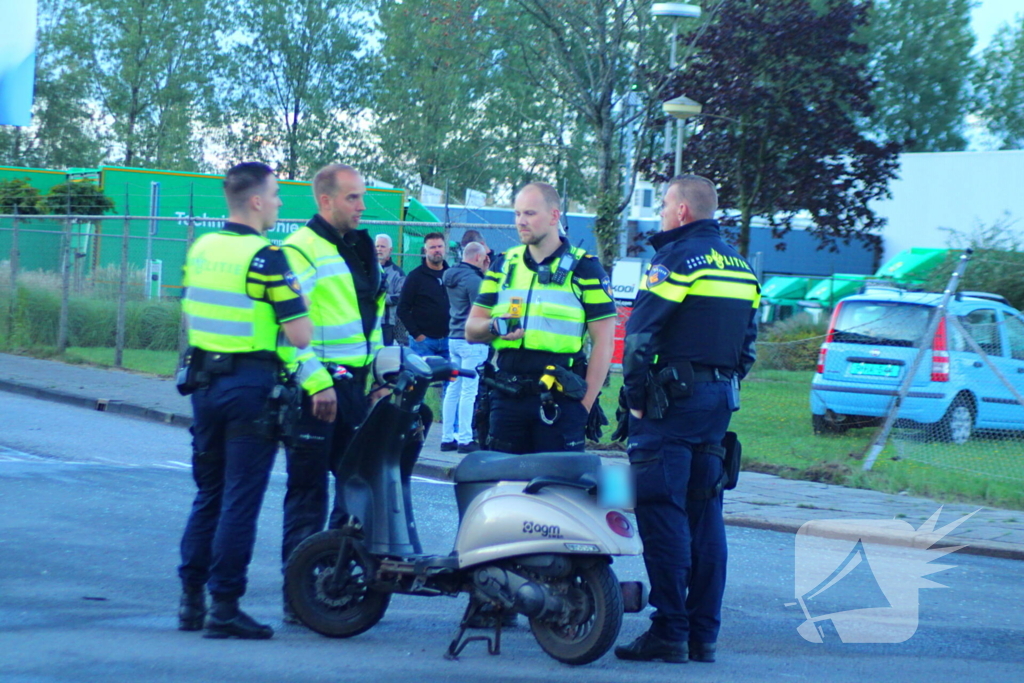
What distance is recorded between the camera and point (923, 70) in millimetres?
57781

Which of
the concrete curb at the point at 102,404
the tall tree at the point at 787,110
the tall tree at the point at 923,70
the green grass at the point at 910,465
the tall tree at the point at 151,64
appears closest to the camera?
the green grass at the point at 910,465

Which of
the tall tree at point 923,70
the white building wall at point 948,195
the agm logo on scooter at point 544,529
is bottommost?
the agm logo on scooter at point 544,529

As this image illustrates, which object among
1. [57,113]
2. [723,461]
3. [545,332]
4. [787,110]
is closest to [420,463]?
[545,332]

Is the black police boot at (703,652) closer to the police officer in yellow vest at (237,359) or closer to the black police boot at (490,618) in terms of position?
the black police boot at (490,618)

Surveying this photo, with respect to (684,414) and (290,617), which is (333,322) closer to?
(290,617)

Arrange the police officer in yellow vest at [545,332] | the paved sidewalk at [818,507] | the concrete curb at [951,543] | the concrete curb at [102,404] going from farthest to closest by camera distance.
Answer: the concrete curb at [102,404] < the paved sidewalk at [818,507] < the concrete curb at [951,543] < the police officer in yellow vest at [545,332]

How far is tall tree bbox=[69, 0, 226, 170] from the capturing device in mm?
44281

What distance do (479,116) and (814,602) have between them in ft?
122

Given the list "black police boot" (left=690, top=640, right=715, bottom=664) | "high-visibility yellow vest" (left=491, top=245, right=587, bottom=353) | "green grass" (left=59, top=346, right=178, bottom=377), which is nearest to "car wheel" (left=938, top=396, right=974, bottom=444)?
"high-visibility yellow vest" (left=491, top=245, right=587, bottom=353)

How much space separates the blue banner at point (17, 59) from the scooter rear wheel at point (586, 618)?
3.32m

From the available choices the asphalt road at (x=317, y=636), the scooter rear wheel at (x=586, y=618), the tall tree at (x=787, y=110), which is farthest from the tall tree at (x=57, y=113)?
the scooter rear wheel at (x=586, y=618)

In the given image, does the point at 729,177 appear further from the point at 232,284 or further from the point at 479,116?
the point at 479,116

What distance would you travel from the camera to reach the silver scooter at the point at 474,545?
459 centimetres

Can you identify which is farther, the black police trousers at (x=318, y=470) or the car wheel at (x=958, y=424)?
the car wheel at (x=958, y=424)
